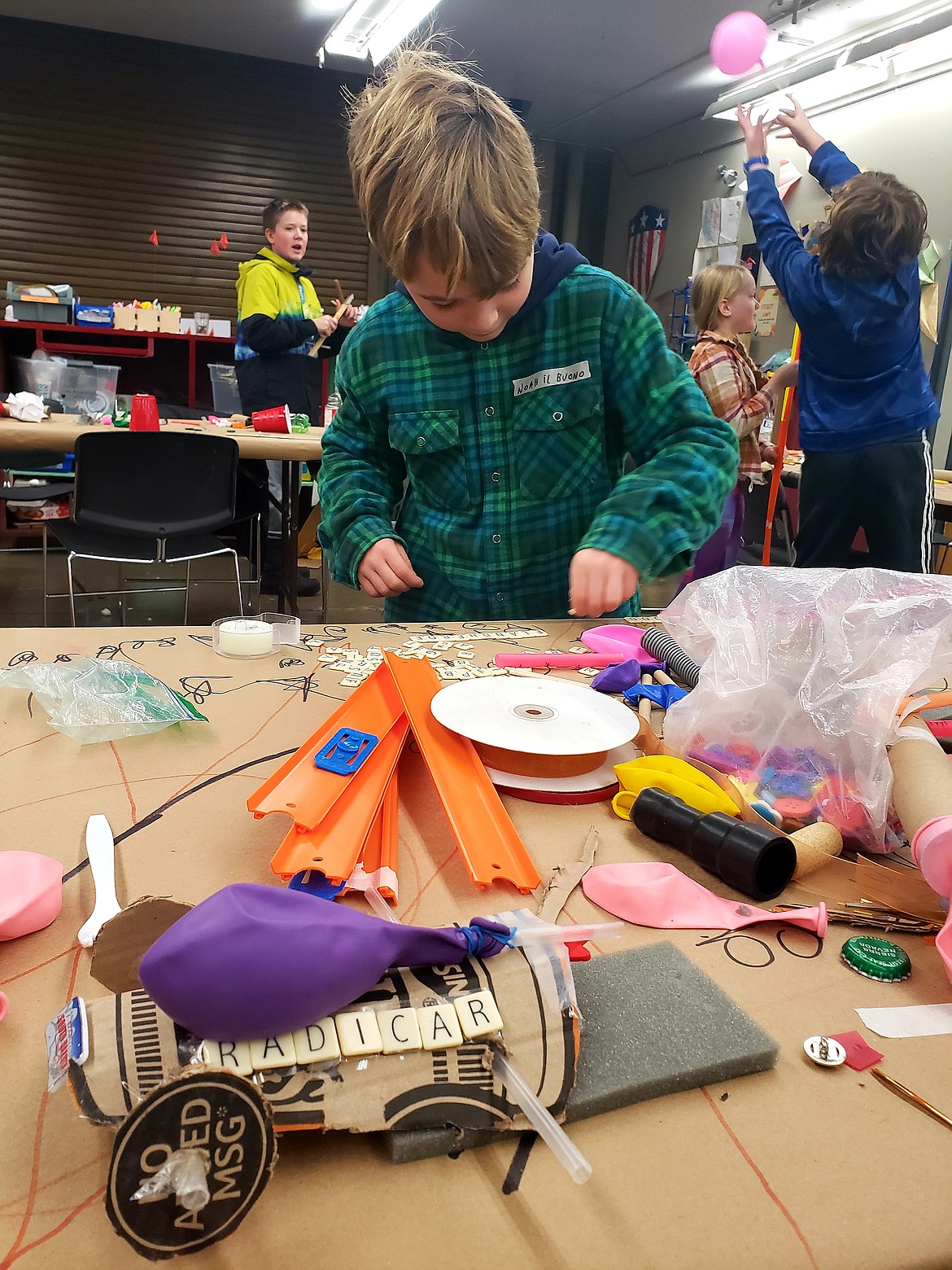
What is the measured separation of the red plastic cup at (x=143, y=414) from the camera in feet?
9.41

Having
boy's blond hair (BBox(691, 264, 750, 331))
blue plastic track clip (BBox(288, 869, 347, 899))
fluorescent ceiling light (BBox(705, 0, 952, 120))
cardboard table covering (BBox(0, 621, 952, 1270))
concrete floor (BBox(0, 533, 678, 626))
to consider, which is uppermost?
fluorescent ceiling light (BBox(705, 0, 952, 120))

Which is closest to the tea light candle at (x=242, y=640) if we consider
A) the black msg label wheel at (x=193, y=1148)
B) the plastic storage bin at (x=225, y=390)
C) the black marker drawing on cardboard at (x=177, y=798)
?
the black marker drawing on cardboard at (x=177, y=798)

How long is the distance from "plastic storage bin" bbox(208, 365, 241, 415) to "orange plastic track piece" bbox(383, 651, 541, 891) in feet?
13.7

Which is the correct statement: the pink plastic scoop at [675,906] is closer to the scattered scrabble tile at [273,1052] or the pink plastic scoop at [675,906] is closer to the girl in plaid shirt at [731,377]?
Result: the scattered scrabble tile at [273,1052]

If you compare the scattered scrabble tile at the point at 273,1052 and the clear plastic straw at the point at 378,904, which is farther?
the clear plastic straw at the point at 378,904

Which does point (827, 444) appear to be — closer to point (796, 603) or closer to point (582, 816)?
point (796, 603)

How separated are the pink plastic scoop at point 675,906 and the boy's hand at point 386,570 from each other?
61 centimetres

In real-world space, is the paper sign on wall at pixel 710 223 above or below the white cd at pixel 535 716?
above

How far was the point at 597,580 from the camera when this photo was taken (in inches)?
38.3

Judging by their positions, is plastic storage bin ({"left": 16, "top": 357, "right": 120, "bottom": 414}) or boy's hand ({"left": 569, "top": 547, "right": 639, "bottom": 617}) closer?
boy's hand ({"left": 569, "top": 547, "right": 639, "bottom": 617})

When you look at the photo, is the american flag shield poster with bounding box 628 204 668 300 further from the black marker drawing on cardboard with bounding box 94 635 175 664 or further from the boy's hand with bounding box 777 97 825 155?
the black marker drawing on cardboard with bounding box 94 635 175 664

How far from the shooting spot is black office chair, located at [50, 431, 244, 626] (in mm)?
2592

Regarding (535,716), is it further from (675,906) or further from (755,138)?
(755,138)

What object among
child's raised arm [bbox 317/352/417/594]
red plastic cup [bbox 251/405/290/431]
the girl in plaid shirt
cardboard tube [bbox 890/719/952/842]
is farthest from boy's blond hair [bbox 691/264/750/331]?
cardboard tube [bbox 890/719/952/842]
